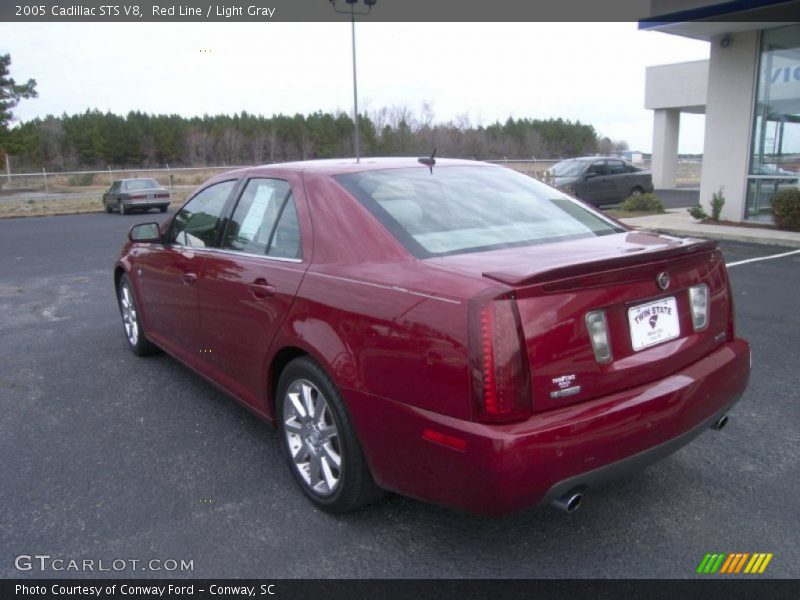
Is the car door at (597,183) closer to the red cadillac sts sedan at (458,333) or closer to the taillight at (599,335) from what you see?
the red cadillac sts sedan at (458,333)

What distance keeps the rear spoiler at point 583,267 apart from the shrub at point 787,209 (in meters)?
11.2

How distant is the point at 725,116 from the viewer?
44.6 ft

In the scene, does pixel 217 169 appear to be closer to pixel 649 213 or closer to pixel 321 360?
pixel 649 213

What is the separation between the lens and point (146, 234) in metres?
4.71

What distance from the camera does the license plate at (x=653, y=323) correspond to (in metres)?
2.54

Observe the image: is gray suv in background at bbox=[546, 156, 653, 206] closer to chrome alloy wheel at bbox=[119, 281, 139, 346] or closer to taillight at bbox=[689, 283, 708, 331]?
chrome alloy wheel at bbox=[119, 281, 139, 346]

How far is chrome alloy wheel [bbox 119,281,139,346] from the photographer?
543 centimetres

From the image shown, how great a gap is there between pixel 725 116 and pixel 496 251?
13037 mm

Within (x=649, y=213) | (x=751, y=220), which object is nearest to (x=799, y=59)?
(x=751, y=220)

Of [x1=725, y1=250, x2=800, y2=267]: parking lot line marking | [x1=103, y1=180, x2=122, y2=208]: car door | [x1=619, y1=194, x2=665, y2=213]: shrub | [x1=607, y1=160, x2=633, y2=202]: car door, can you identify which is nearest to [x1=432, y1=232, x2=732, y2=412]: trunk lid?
[x1=725, y1=250, x2=800, y2=267]: parking lot line marking

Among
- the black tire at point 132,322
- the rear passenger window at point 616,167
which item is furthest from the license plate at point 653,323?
the rear passenger window at point 616,167
